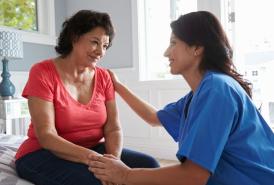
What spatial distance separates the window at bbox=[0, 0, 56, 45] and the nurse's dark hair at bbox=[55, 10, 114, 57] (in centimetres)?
211

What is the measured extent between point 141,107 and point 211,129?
82 cm

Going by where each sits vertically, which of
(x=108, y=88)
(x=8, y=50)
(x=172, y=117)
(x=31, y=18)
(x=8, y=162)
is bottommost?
(x=8, y=162)

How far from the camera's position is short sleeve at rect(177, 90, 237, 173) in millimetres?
796

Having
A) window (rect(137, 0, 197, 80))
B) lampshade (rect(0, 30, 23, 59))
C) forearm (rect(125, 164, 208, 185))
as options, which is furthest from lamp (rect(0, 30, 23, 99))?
forearm (rect(125, 164, 208, 185))

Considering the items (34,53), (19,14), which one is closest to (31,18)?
(19,14)

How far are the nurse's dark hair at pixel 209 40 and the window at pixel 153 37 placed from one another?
2592 mm

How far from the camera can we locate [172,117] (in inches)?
53.2

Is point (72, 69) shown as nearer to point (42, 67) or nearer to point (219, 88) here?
point (42, 67)

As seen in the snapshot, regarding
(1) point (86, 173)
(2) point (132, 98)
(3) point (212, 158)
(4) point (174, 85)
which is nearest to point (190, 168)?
(3) point (212, 158)

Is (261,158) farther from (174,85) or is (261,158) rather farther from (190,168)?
(174,85)

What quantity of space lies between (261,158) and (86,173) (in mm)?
585

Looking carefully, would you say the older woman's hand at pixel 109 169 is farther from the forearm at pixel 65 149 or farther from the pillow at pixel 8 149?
the pillow at pixel 8 149

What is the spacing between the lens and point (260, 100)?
312cm

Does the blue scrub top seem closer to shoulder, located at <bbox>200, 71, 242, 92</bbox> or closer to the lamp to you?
shoulder, located at <bbox>200, 71, 242, 92</bbox>
